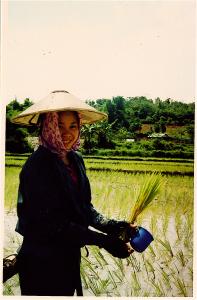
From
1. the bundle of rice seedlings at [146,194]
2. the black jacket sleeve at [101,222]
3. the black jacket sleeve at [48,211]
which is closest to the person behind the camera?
the black jacket sleeve at [48,211]

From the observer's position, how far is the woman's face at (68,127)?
3547 millimetres

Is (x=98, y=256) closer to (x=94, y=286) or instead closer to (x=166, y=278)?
(x=94, y=286)

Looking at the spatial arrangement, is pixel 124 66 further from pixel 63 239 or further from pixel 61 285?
pixel 61 285

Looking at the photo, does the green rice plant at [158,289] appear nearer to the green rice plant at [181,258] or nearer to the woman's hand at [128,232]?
the green rice plant at [181,258]

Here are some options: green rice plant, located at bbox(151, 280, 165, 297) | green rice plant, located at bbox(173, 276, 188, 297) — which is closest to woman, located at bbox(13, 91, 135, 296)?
green rice plant, located at bbox(151, 280, 165, 297)

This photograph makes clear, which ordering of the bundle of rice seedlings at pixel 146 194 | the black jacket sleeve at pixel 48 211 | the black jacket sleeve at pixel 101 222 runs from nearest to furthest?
the black jacket sleeve at pixel 48 211
the black jacket sleeve at pixel 101 222
the bundle of rice seedlings at pixel 146 194

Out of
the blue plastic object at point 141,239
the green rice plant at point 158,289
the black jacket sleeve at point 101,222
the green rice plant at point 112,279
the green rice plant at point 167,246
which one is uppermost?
the black jacket sleeve at point 101,222

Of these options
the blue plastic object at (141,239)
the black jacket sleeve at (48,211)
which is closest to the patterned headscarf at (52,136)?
the black jacket sleeve at (48,211)

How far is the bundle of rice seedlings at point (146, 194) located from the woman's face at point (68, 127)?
2.38 ft

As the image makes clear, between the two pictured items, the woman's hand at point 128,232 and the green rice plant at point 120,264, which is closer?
the woman's hand at point 128,232

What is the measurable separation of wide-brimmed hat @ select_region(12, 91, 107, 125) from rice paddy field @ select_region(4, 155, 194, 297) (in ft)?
1.04

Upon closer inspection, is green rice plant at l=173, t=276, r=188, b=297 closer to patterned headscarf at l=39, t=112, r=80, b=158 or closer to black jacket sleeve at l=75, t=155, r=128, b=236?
black jacket sleeve at l=75, t=155, r=128, b=236

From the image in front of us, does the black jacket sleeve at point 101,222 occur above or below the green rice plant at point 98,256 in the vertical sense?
above

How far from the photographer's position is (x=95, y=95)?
146 inches
